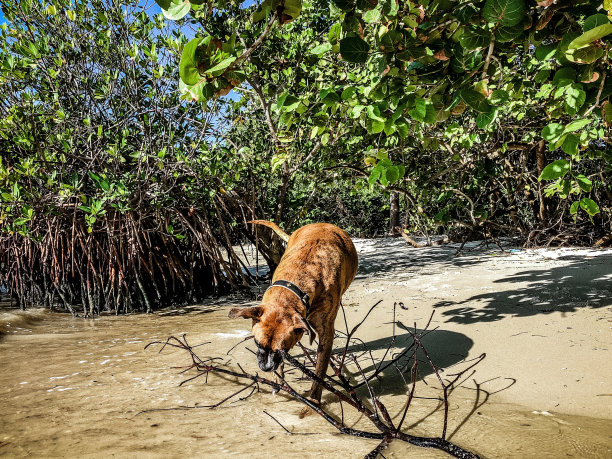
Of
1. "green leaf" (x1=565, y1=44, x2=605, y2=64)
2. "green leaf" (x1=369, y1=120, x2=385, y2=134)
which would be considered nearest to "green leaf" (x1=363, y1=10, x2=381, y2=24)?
"green leaf" (x1=369, y1=120, x2=385, y2=134)

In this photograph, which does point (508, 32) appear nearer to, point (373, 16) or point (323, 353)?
point (373, 16)

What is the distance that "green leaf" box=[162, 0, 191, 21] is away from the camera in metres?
1.31

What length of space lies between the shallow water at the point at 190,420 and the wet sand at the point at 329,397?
0.01 m

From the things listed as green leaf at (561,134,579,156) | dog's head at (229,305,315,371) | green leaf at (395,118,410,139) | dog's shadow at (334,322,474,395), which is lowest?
dog's shadow at (334,322,474,395)

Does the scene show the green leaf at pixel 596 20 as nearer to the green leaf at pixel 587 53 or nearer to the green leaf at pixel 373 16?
the green leaf at pixel 587 53

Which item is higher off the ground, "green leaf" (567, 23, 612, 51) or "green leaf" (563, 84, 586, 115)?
"green leaf" (567, 23, 612, 51)

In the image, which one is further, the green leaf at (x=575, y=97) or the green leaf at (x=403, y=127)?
the green leaf at (x=403, y=127)

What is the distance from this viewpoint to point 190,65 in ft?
4.86

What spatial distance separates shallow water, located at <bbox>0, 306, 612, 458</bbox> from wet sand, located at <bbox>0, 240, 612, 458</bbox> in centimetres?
1

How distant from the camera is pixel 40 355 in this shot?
393 cm

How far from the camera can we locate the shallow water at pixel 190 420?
209cm

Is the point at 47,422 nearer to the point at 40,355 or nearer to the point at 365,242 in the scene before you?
the point at 40,355

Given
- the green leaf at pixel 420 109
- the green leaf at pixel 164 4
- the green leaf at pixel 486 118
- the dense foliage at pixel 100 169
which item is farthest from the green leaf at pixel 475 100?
the dense foliage at pixel 100 169

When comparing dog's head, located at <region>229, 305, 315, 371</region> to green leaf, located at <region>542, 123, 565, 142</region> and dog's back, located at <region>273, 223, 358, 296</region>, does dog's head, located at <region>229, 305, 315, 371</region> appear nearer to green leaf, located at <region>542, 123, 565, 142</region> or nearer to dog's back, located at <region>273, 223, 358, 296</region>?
dog's back, located at <region>273, 223, 358, 296</region>
